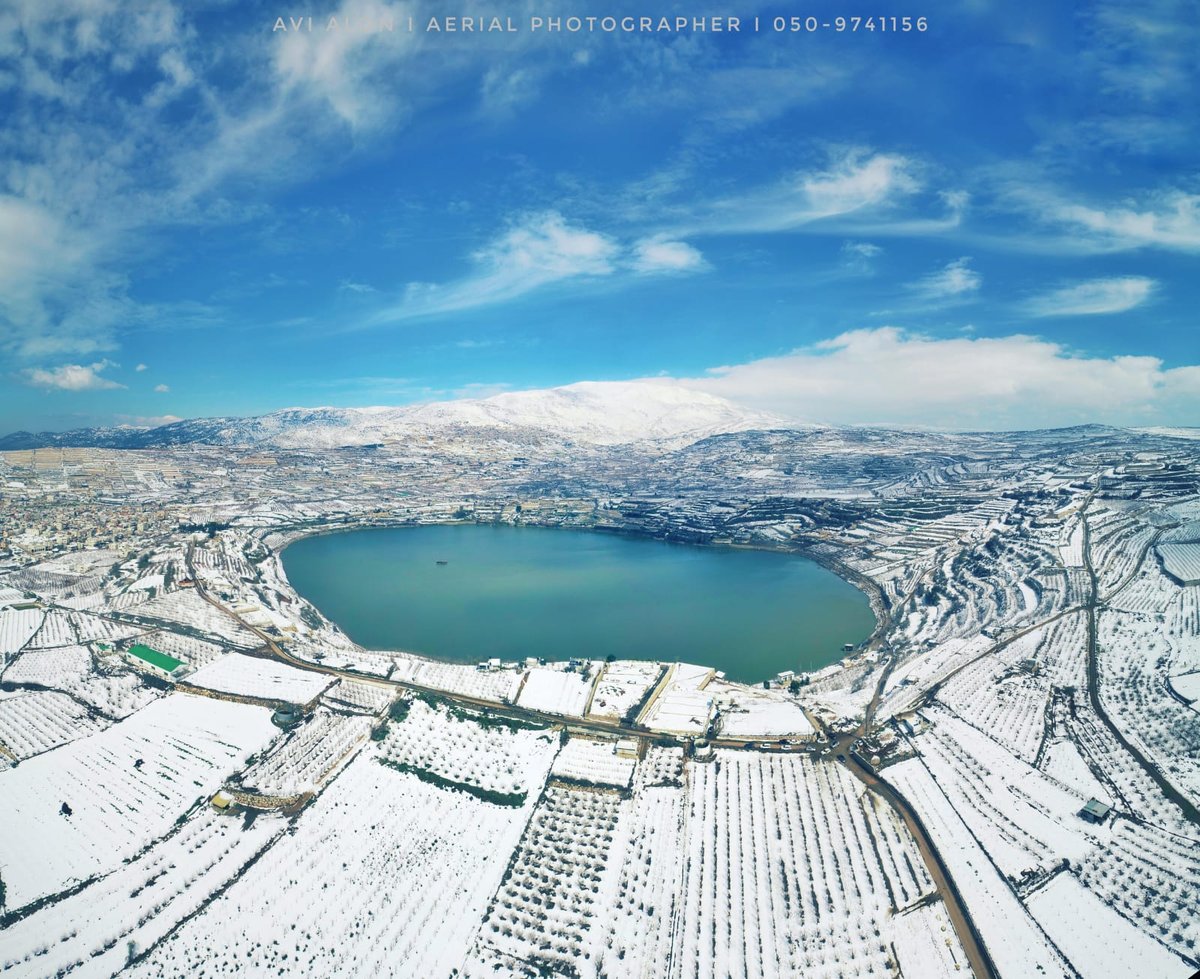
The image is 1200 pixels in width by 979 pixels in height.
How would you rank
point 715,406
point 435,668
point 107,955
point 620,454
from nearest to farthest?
point 107,955
point 435,668
point 620,454
point 715,406

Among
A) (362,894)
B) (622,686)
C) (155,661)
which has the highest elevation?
(155,661)

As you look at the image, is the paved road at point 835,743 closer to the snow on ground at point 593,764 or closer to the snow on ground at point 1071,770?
the snow on ground at point 593,764

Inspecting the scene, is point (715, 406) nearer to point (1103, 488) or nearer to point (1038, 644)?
point (1103, 488)

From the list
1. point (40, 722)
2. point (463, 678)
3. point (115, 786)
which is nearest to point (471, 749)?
point (463, 678)

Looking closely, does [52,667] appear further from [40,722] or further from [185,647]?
[40,722]

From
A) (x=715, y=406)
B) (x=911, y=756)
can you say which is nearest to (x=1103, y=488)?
(x=911, y=756)

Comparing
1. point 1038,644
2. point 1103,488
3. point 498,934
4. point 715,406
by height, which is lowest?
point 498,934
